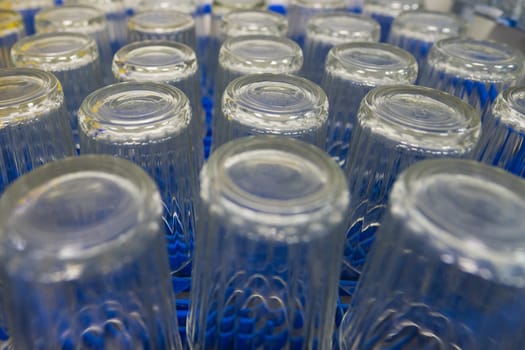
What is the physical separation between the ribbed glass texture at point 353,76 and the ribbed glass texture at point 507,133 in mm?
72

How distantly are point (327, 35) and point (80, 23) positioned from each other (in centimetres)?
25

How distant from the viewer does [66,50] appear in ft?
1.23

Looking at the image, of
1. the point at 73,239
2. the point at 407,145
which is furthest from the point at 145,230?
the point at 407,145

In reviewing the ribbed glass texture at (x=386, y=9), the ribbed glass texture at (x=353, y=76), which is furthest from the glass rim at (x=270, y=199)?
the ribbed glass texture at (x=386, y=9)

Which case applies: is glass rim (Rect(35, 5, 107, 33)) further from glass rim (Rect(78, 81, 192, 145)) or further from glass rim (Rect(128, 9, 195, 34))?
glass rim (Rect(78, 81, 192, 145))

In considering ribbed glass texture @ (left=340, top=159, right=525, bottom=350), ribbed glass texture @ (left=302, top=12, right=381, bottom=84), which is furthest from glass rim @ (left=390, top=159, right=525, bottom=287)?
ribbed glass texture @ (left=302, top=12, right=381, bottom=84)

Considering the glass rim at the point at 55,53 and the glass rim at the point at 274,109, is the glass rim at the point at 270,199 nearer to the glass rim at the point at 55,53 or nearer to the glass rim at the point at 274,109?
the glass rim at the point at 274,109

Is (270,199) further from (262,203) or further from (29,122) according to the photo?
(29,122)

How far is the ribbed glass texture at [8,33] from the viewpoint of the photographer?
0.45 m

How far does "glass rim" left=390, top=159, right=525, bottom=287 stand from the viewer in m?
0.19

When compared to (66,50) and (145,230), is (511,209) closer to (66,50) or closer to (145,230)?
(145,230)

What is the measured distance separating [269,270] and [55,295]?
0.34 feet

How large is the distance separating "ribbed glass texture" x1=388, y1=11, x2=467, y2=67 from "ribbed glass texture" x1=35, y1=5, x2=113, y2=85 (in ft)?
1.02

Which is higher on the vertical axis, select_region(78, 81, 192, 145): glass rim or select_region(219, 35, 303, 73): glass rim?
select_region(219, 35, 303, 73): glass rim
